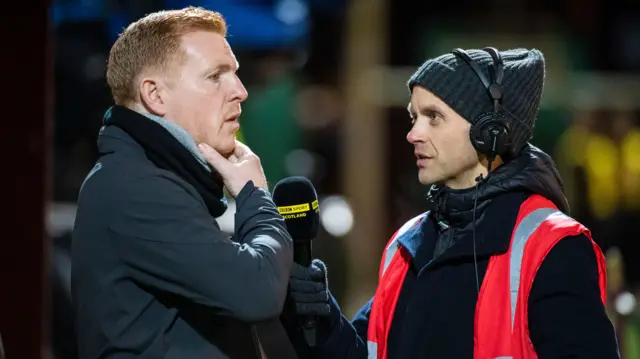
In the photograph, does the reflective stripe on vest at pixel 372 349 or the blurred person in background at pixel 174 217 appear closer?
the blurred person in background at pixel 174 217

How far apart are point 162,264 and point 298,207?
1.81ft

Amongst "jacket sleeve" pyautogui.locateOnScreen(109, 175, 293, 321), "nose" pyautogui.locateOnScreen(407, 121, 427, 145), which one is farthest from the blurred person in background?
"nose" pyautogui.locateOnScreen(407, 121, 427, 145)

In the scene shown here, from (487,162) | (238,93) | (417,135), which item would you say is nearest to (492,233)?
(487,162)

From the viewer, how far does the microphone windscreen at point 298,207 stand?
9.20 ft

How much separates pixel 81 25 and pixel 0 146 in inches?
137

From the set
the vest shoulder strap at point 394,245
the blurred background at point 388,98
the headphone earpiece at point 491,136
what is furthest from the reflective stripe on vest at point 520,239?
the blurred background at point 388,98

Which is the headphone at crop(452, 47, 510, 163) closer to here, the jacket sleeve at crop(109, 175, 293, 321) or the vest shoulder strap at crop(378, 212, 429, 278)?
the vest shoulder strap at crop(378, 212, 429, 278)

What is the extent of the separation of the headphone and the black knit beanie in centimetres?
1

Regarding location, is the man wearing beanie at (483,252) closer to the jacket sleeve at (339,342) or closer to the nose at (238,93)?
the jacket sleeve at (339,342)

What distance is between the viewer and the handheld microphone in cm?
280

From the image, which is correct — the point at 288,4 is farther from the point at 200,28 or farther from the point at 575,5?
the point at 200,28

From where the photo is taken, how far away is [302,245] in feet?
9.36

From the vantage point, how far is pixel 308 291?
2.81 metres

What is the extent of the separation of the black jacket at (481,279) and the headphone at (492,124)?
0.31ft
